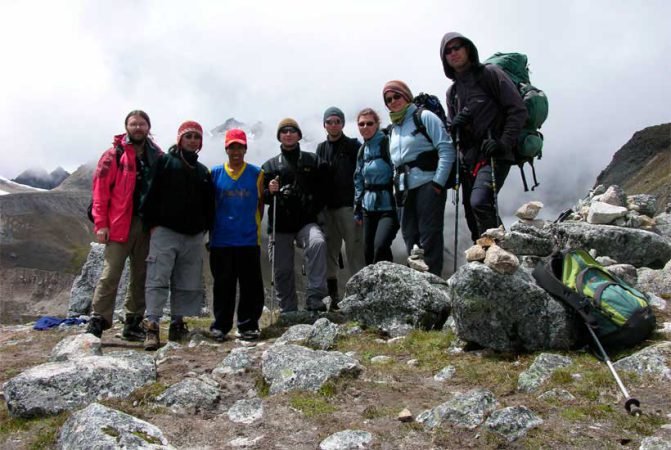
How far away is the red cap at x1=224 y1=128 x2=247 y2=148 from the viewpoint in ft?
31.1

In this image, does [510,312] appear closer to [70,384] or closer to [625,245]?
[70,384]

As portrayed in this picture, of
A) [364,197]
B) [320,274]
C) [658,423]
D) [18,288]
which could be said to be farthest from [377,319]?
[18,288]

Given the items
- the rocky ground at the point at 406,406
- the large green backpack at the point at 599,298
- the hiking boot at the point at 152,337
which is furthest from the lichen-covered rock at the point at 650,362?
the hiking boot at the point at 152,337

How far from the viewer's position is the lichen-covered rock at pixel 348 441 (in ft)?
15.4

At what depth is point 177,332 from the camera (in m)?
9.66

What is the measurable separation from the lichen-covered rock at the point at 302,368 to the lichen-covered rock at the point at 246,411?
1.29ft

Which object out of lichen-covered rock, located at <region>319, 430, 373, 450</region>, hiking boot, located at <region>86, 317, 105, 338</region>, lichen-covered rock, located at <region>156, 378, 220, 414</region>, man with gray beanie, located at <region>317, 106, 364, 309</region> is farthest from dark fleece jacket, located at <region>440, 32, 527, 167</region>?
hiking boot, located at <region>86, 317, 105, 338</region>

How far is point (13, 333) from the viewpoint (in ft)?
39.4

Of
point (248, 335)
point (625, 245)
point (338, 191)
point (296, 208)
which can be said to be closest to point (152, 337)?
point (248, 335)

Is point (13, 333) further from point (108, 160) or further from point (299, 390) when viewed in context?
point (299, 390)

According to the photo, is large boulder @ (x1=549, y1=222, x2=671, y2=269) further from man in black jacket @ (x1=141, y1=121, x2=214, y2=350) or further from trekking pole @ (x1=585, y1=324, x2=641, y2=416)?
man in black jacket @ (x1=141, y1=121, x2=214, y2=350)

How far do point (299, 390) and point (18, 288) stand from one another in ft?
622

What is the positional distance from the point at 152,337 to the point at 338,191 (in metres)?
4.44

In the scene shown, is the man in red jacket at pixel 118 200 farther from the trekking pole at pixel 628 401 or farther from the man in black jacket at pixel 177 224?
the trekking pole at pixel 628 401
